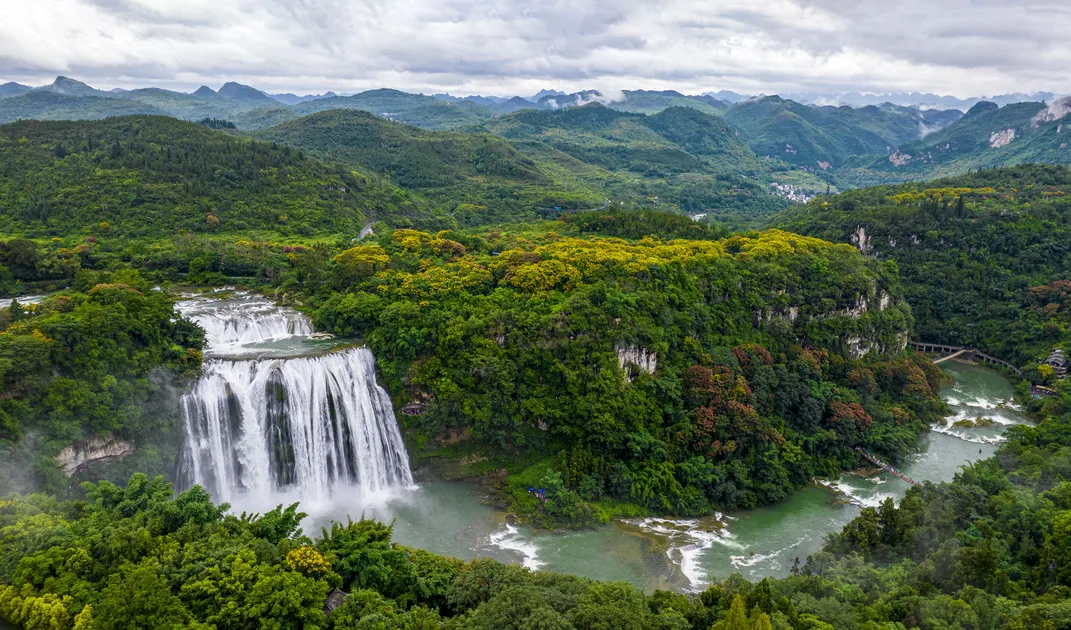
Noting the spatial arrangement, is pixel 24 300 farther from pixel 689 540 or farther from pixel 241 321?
pixel 689 540

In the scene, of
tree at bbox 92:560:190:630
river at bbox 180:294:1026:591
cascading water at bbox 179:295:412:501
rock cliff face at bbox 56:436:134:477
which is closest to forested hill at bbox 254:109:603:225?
cascading water at bbox 179:295:412:501

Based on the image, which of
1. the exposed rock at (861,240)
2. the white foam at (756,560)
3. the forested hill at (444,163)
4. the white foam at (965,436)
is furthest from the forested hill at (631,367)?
the forested hill at (444,163)

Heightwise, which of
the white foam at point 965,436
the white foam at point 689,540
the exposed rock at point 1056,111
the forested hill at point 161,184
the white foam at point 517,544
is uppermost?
the exposed rock at point 1056,111

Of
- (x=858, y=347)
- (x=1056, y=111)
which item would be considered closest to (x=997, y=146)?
(x=1056, y=111)

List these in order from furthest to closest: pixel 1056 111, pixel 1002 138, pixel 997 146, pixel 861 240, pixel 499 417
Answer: pixel 1002 138, pixel 997 146, pixel 1056 111, pixel 861 240, pixel 499 417

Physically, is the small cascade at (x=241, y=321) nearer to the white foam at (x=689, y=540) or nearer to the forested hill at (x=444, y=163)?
the white foam at (x=689, y=540)

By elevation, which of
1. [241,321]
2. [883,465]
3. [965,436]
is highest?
[241,321]
